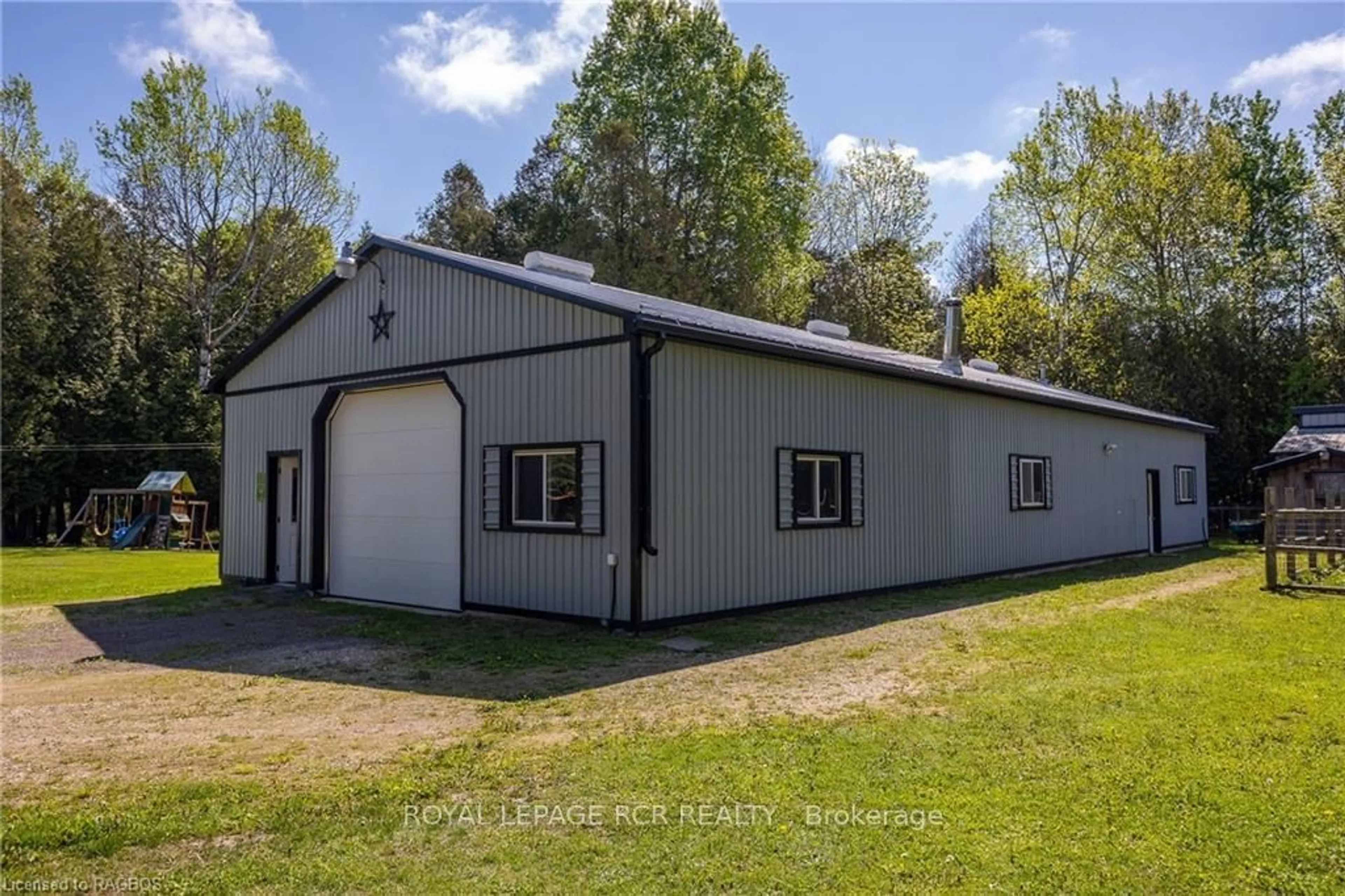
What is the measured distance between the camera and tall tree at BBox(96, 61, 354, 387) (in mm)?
24375

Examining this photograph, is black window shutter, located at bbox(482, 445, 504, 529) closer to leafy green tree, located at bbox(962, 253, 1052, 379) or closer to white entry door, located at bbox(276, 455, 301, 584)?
white entry door, located at bbox(276, 455, 301, 584)

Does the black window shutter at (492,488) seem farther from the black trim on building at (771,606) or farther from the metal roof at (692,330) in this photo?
the metal roof at (692,330)

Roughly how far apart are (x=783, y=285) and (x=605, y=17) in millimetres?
9855

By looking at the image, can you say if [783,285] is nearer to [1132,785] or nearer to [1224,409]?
[1224,409]

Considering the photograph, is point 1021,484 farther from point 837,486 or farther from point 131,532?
point 131,532

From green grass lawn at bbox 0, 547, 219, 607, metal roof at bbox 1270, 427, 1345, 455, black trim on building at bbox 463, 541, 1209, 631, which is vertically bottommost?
green grass lawn at bbox 0, 547, 219, 607

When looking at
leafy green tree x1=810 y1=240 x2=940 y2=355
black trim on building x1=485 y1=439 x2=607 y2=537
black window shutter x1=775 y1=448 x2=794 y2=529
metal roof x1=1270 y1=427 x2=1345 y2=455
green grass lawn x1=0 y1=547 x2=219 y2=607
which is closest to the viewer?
black trim on building x1=485 y1=439 x2=607 y2=537

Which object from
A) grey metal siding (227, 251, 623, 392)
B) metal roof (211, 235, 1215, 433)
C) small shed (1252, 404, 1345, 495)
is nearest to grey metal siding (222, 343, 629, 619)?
grey metal siding (227, 251, 623, 392)

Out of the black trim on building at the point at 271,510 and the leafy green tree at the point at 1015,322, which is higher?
the leafy green tree at the point at 1015,322

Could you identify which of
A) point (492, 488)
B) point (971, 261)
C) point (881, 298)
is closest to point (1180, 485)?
point (881, 298)

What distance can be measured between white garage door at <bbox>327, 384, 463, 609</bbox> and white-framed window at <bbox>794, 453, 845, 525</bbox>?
12.6 ft

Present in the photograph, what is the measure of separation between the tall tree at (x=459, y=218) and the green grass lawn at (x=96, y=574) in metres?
14.5

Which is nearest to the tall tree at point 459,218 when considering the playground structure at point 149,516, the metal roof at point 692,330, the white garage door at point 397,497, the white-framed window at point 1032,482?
the playground structure at point 149,516

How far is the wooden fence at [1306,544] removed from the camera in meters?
11.5
